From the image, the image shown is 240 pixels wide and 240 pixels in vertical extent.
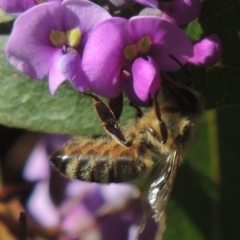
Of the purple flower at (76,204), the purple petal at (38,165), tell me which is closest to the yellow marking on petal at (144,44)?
the purple flower at (76,204)

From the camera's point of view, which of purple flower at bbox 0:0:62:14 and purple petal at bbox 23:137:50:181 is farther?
purple petal at bbox 23:137:50:181

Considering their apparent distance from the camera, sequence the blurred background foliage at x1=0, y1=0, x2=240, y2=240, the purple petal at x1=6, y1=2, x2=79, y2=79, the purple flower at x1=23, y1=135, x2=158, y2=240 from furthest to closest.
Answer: the purple flower at x1=23, y1=135, x2=158, y2=240
the blurred background foliage at x1=0, y1=0, x2=240, y2=240
the purple petal at x1=6, y1=2, x2=79, y2=79

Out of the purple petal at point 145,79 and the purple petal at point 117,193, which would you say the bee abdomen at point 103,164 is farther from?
the purple petal at point 117,193

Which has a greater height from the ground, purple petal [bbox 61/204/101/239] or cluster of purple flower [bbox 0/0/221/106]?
cluster of purple flower [bbox 0/0/221/106]

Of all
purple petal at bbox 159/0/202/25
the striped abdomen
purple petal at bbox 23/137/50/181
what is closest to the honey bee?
the striped abdomen

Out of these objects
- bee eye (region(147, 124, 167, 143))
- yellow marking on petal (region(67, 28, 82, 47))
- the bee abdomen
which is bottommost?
the bee abdomen

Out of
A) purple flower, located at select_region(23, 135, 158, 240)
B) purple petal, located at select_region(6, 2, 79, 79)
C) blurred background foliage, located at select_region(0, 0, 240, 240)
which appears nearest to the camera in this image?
purple petal, located at select_region(6, 2, 79, 79)

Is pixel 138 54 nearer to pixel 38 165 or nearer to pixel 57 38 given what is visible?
pixel 57 38

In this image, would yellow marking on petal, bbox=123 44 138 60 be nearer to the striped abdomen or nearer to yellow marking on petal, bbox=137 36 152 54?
yellow marking on petal, bbox=137 36 152 54

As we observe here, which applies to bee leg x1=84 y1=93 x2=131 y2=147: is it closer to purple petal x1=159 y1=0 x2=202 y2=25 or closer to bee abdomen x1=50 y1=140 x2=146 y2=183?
bee abdomen x1=50 y1=140 x2=146 y2=183
